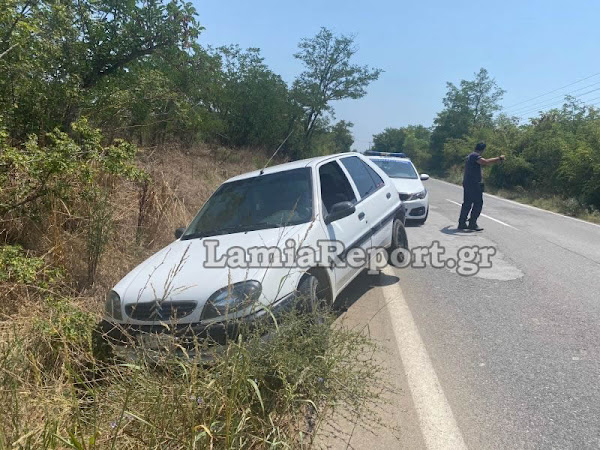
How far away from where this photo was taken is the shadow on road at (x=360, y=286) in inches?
199

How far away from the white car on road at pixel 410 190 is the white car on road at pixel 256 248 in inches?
155

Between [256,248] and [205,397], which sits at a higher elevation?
[256,248]

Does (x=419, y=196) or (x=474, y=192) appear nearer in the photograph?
(x=474, y=192)

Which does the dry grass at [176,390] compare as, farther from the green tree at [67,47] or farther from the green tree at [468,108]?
the green tree at [468,108]

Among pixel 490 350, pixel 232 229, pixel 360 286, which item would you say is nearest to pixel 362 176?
pixel 360 286

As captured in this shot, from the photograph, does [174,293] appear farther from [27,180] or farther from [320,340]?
[27,180]

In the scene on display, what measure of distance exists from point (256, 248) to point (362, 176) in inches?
102

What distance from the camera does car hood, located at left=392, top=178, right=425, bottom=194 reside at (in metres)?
9.96

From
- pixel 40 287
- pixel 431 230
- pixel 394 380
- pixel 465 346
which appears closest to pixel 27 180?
pixel 40 287

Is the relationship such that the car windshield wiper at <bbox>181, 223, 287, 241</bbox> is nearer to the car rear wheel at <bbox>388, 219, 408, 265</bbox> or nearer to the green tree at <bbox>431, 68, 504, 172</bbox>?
the car rear wheel at <bbox>388, 219, 408, 265</bbox>

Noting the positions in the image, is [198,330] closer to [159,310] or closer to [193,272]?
[159,310]

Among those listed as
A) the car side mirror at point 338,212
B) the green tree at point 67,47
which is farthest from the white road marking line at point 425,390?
the green tree at point 67,47

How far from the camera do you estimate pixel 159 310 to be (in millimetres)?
3086

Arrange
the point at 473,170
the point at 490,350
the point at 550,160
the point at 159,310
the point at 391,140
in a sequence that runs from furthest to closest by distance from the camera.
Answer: the point at 391,140
the point at 550,160
the point at 473,170
the point at 490,350
the point at 159,310
